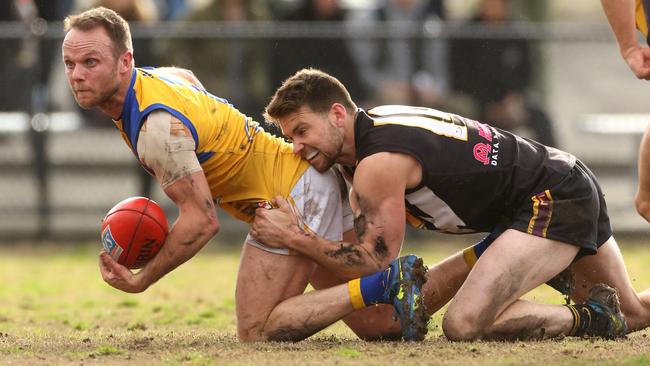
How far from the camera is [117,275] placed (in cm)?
664

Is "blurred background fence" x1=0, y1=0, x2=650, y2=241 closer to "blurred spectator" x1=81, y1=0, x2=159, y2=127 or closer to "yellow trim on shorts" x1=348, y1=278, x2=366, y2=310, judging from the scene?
"blurred spectator" x1=81, y1=0, x2=159, y2=127

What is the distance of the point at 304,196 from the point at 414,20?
24.2 feet

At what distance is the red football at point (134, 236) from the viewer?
674 centimetres

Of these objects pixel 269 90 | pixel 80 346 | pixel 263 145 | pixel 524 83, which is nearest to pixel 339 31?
pixel 269 90

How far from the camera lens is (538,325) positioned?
22.6ft

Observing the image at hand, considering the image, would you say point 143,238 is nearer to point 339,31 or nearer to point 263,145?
point 263,145

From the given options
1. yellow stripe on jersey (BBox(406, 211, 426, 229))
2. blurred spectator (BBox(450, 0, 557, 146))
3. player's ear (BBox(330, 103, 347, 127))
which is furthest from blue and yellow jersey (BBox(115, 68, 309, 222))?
blurred spectator (BBox(450, 0, 557, 146))

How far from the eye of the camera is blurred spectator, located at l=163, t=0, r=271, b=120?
42.8ft

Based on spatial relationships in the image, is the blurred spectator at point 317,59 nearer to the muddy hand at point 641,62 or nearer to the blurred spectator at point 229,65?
the blurred spectator at point 229,65

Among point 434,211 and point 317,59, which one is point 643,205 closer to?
point 434,211

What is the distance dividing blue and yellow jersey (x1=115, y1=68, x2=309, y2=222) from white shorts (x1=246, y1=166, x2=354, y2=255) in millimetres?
65

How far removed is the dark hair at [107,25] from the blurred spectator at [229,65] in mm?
6095

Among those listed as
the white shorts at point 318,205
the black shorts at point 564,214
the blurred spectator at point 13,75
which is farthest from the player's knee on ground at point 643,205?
the blurred spectator at point 13,75

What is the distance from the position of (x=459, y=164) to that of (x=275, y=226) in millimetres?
1083
